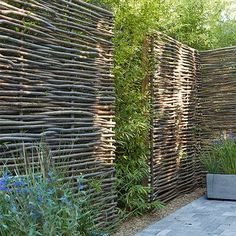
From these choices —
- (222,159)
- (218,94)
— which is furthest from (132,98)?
(218,94)

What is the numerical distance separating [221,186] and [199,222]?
133 centimetres

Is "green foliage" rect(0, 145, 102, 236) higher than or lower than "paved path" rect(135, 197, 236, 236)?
higher

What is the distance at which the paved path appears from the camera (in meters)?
3.99

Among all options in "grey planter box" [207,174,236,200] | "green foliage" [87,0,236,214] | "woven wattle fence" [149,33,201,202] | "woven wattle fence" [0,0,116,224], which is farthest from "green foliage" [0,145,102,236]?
"grey planter box" [207,174,236,200]

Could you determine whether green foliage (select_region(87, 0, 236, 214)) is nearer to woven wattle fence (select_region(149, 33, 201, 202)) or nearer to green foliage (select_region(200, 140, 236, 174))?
woven wattle fence (select_region(149, 33, 201, 202))

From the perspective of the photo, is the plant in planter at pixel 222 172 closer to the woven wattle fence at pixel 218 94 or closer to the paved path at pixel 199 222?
the paved path at pixel 199 222

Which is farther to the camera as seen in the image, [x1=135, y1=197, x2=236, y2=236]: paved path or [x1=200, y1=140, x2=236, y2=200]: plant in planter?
[x1=200, y1=140, x2=236, y2=200]: plant in planter

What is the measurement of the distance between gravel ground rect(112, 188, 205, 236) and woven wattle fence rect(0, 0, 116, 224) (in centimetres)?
33

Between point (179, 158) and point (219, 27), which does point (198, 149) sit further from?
point (219, 27)

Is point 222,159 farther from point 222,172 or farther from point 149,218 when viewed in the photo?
point 149,218

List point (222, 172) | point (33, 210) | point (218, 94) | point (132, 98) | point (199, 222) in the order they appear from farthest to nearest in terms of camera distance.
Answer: point (218, 94)
point (222, 172)
point (132, 98)
point (199, 222)
point (33, 210)

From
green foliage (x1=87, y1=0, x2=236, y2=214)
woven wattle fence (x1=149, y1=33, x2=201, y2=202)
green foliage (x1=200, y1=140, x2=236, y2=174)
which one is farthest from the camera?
green foliage (x1=200, y1=140, x2=236, y2=174)

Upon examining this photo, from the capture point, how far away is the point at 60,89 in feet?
10.8

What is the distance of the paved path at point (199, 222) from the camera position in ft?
13.1
